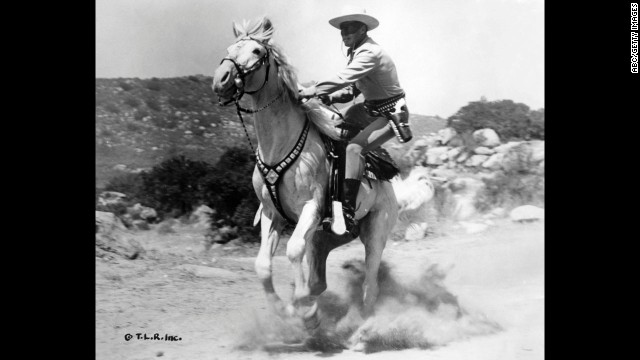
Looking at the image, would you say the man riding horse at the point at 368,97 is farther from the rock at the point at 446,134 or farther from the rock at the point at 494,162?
the rock at the point at 446,134

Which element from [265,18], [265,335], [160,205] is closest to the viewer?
[265,18]

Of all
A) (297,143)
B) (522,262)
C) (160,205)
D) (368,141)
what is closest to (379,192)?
(368,141)

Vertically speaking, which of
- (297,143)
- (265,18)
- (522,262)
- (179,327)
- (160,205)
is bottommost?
(179,327)

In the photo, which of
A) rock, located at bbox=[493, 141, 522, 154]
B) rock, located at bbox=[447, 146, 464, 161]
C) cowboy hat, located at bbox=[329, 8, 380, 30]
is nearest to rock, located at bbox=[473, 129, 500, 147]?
rock, located at bbox=[493, 141, 522, 154]

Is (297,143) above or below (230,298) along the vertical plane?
above

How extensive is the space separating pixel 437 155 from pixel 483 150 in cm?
74

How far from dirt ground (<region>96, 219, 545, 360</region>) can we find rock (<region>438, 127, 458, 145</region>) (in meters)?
2.48

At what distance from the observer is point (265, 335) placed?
24.1ft

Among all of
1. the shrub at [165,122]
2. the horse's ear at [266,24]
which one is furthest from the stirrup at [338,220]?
the shrub at [165,122]

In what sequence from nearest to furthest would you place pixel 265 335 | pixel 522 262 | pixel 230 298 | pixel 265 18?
→ 1. pixel 265 18
2. pixel 265 335
3. pixel 230 298
4. pixel 522 262

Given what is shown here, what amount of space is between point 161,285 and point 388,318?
2.69m

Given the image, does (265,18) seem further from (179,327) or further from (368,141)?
(179,327)

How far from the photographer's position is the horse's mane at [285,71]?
6848 mm

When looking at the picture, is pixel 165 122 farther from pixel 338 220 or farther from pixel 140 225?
pixel 338 220
